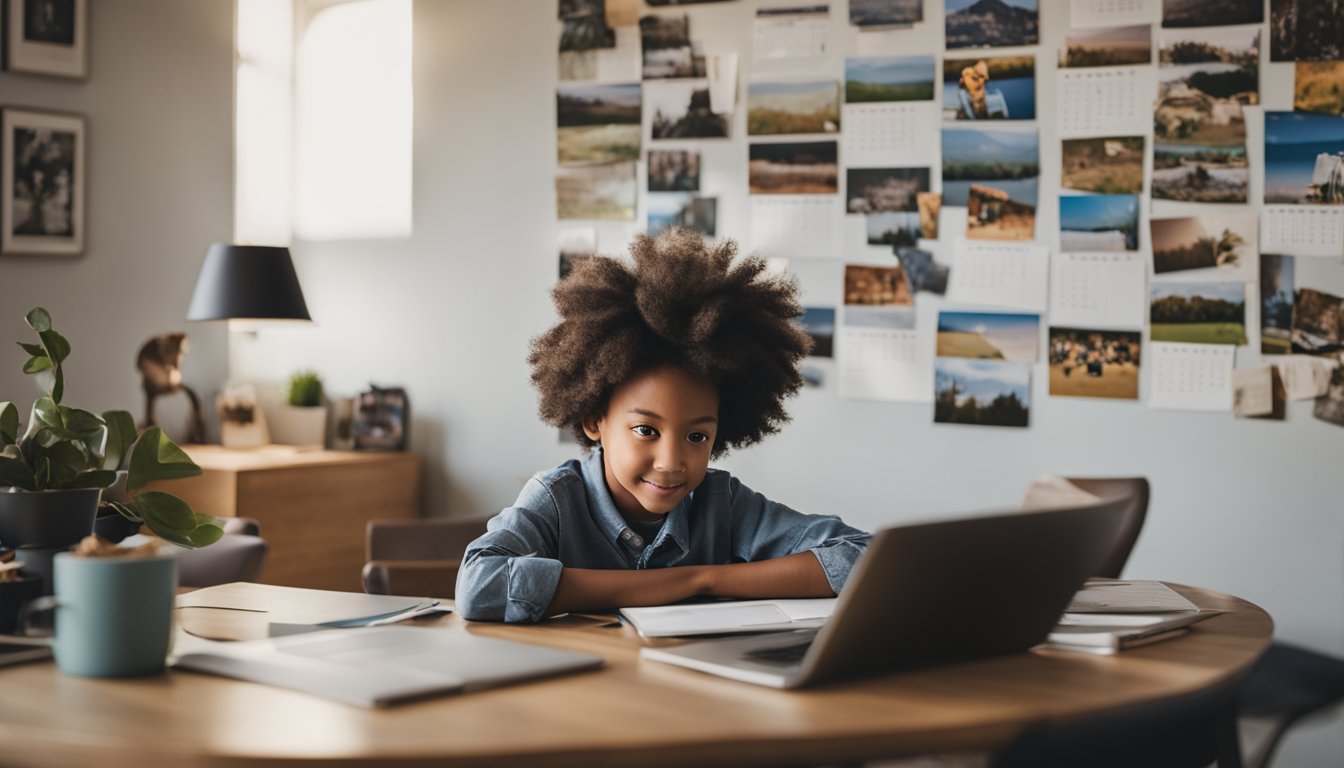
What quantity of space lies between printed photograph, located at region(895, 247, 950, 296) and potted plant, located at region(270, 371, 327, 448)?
219 centimetres

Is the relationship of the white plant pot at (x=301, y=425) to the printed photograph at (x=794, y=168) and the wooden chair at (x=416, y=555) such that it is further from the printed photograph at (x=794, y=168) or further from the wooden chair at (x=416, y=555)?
the printed photograph at (x=794, y=168)

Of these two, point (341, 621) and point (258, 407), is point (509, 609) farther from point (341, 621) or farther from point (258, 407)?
point (258, 407)

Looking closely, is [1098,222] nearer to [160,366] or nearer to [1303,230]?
[1303,230]

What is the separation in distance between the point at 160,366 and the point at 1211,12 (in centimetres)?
336

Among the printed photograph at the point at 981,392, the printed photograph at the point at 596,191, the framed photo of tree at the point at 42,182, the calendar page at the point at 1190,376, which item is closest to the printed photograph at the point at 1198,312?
the calendar page at the point at 1190,376

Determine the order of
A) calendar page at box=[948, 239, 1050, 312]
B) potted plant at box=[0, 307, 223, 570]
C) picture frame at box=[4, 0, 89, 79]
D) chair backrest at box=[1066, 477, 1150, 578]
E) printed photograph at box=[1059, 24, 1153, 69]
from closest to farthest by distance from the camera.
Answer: potted plant at box=[0, 307, 223, 570]
chair backrest at box=[1066, 477, 1150, 578]
printed photograph at box=[1059, 24, 1153, 69]
calendar page at box=[948, 239, 1050, 312]
picture frame at box=[4, 0, 89, 79]

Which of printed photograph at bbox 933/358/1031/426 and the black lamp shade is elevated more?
the black lamp shade

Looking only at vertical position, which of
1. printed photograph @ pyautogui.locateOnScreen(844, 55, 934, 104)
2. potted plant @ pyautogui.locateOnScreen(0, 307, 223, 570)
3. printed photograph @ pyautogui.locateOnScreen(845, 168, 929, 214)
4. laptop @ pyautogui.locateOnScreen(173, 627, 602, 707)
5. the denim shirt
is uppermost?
printed photograph @ pyautogui.locateOnScreen(844, 55, 934, 104)

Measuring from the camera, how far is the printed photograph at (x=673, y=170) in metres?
4.16

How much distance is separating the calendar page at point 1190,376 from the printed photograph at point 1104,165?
0.44m

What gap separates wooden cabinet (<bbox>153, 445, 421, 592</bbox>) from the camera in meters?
4.05

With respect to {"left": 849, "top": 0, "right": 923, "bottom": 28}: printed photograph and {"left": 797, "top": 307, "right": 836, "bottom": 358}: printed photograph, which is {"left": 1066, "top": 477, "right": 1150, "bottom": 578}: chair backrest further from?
{"left": 849, "top": 0, "right": 923, "bottom": 28}: printed photograph

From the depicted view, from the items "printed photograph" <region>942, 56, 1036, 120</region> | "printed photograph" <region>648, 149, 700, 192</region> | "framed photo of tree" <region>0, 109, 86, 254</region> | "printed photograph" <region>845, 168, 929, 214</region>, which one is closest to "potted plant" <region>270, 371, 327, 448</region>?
"framed photo of tree" <region>0, 109, 86, 254</region>

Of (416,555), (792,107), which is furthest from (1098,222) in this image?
(416,555)
